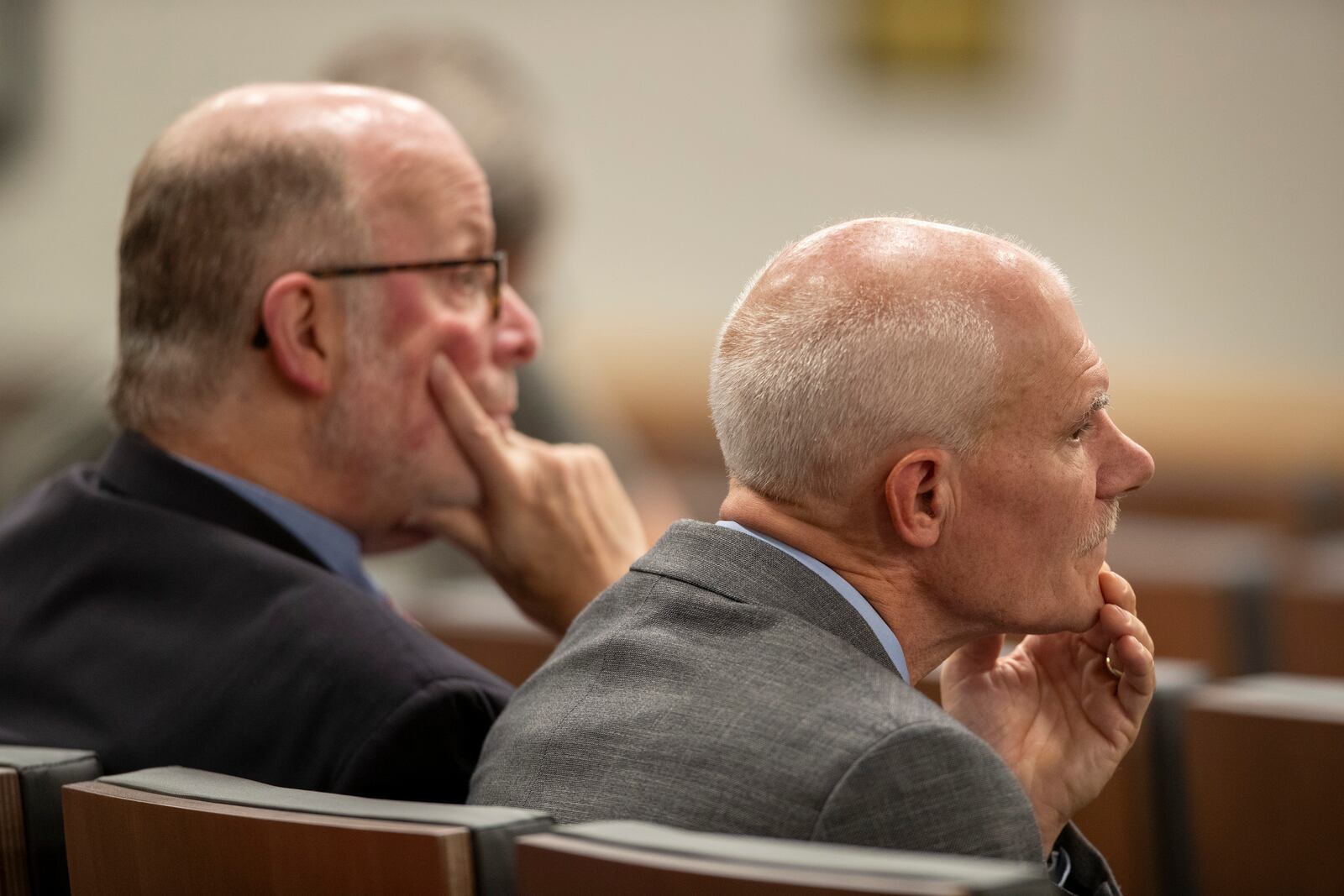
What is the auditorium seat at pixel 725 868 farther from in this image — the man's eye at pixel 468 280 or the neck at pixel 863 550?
the man's eye at pixel 468 280

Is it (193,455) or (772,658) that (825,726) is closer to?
(772,658)

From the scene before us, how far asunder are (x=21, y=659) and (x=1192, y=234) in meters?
6.45

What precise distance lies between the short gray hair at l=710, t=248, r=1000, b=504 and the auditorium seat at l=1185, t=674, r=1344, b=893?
565 millimetres

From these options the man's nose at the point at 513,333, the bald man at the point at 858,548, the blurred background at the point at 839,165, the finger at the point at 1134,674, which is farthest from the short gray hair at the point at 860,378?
the blurred background at the point at 839,165

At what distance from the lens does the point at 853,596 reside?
1.44 m

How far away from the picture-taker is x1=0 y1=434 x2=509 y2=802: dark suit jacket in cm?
159

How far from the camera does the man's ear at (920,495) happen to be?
55.9 inches

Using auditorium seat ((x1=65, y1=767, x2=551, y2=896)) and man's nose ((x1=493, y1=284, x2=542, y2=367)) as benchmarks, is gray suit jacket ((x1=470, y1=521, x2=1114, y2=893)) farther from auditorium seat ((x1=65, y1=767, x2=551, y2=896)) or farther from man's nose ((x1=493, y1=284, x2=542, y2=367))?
man's nose ((x1=493, y1=284, x2=542, y2=367))

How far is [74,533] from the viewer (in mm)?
1838

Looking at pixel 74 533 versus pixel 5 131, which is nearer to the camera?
pixel 74 533

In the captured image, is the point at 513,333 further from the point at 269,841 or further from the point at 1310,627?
the point at 1310,627

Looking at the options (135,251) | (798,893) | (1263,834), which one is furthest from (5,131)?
(798,893)

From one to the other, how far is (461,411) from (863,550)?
2.56 ft

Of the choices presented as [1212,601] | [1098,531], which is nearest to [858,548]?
[1098,531]
